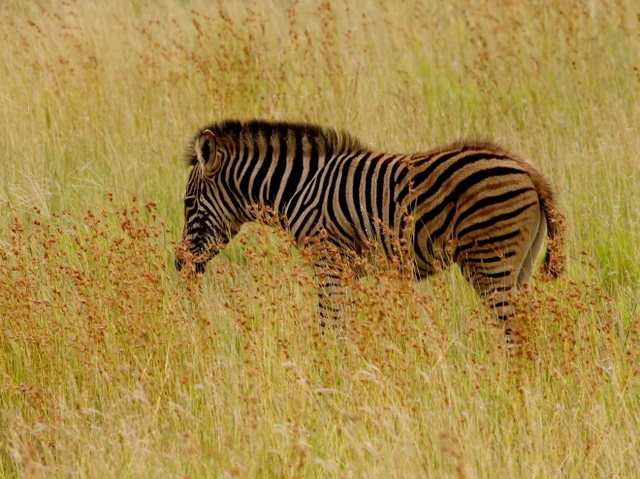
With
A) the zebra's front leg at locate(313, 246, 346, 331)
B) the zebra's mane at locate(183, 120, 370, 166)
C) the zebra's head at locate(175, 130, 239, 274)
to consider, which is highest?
the zebra's mane at locate(183, 120, 370, 166)

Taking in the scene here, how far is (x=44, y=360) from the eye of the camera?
520 centimetres

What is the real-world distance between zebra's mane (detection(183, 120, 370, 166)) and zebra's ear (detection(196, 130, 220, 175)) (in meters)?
0.07

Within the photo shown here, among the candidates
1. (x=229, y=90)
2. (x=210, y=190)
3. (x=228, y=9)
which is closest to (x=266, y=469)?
(x=210, y=190)

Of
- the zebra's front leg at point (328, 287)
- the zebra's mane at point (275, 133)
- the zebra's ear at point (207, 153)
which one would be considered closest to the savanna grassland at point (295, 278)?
the zebra's front leg at point (328, 287)

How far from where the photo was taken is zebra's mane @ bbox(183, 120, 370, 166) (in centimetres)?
639

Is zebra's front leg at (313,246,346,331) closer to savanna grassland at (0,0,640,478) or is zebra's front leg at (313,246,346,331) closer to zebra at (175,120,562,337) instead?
zebra at (175,120,562,337)

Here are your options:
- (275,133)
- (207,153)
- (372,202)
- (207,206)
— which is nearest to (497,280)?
(372,202)

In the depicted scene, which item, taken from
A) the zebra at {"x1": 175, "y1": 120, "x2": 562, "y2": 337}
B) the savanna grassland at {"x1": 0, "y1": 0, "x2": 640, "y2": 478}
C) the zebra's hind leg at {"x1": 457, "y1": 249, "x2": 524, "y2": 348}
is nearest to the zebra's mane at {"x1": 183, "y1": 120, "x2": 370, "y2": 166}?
the zebra at {"x1": 175, "y1": 120, "x2": 562, "y2": 337}

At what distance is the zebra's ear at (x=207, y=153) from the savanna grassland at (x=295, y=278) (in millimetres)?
593

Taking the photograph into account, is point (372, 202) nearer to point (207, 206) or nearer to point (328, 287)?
point (328, 287)

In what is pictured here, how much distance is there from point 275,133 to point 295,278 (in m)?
1.88

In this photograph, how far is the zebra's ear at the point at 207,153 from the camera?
6.54 meters

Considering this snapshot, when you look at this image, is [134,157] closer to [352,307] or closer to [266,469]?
[352,307]

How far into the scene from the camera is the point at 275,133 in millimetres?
6613
